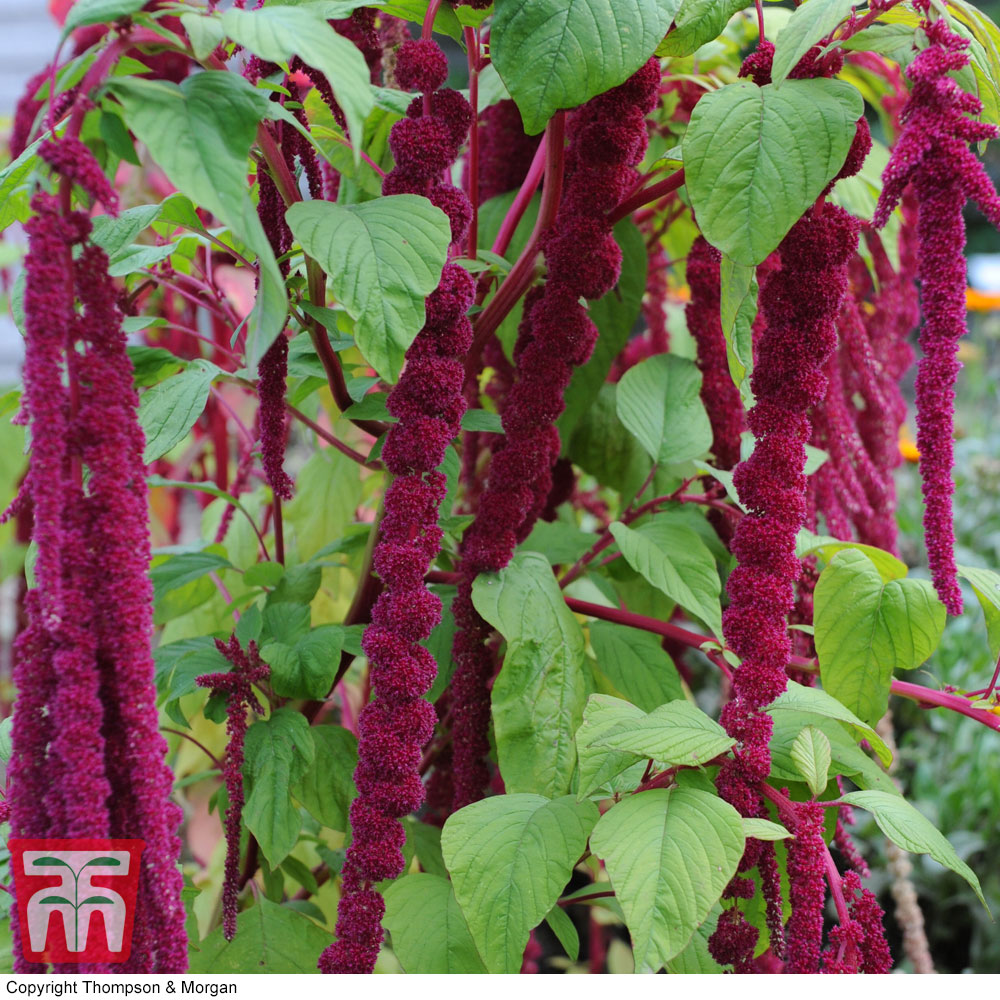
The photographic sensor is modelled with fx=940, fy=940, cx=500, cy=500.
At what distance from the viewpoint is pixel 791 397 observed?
50cm

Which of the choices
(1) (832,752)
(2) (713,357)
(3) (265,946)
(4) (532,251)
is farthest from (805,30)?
(3) (265,946)

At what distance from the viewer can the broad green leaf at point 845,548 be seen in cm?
60

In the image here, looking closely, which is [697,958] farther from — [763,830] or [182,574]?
[182,574]

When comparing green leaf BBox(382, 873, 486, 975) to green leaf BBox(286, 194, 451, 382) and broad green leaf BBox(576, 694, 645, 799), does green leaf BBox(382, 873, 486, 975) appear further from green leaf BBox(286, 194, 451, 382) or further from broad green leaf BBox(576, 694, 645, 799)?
green leaf BBox(286, 194, 451, 382)

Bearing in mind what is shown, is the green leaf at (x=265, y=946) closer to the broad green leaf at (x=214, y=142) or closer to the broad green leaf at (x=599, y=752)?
the broad green leaf at (x=599, y=752)

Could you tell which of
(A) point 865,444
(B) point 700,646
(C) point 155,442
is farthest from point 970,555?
(C) point 155,442

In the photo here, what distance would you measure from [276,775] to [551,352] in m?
0.32

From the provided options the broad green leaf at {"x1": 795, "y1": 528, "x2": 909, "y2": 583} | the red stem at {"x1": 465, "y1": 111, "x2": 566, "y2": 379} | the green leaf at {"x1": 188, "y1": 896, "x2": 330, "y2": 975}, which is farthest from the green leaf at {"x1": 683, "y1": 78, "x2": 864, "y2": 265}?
the green leaf at {"x1": 188, "y1": 896, "x2": 330, "y2": 975}

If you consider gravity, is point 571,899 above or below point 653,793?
below

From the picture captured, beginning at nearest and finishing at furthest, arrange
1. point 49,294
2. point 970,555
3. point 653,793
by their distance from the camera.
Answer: point 49,294 < point 653,793 < point 970,555

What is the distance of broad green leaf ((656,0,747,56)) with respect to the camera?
50 centimetres

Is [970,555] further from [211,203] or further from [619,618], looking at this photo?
[211,203]

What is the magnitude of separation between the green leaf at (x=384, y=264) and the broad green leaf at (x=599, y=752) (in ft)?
0.70

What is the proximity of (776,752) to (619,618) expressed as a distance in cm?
18
